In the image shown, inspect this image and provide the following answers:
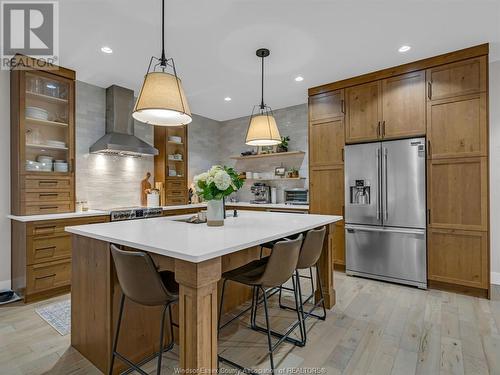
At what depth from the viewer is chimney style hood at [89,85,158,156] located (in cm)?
382

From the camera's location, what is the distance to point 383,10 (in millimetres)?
2373

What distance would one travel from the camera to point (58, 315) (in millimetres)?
2611

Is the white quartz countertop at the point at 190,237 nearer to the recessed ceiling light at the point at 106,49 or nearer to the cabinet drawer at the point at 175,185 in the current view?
the recessed ceiling light at the point at 106,49

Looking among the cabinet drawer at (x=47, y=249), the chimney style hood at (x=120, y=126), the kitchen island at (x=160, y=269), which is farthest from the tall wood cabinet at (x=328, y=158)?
the cabinet drawer at (x=47, y=249)

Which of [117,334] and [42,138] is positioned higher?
[42,138]

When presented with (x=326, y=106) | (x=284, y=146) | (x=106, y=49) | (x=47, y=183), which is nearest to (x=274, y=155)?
(x=284, y=146)

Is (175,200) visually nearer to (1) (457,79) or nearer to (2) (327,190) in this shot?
(2) (327,190)

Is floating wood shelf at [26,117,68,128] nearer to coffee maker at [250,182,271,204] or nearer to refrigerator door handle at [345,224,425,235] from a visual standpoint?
coffee maker at [250,182,271,204]

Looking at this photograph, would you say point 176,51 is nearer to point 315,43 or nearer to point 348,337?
point 315,43

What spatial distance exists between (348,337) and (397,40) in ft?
9.45

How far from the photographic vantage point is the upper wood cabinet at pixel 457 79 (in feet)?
9.62

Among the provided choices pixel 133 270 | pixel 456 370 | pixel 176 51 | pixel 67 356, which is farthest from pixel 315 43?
pixel 67 356

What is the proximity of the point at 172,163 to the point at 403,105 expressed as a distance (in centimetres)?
376

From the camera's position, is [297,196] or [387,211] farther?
[297,196]
